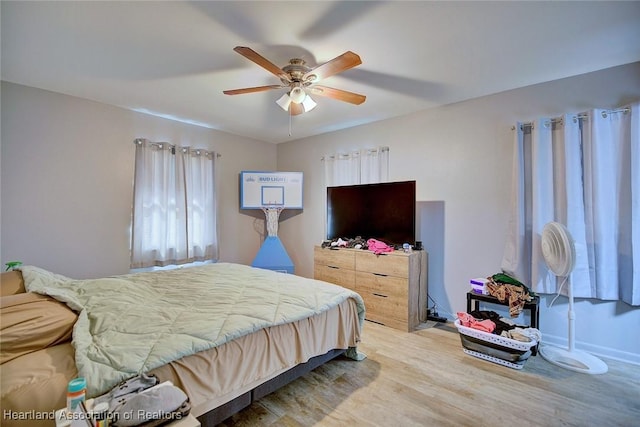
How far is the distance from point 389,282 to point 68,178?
360cm

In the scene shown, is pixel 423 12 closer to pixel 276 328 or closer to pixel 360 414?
pixel 276 328

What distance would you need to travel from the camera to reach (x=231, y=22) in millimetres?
1831

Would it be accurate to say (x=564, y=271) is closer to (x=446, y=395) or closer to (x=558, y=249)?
(x=558, y=249)

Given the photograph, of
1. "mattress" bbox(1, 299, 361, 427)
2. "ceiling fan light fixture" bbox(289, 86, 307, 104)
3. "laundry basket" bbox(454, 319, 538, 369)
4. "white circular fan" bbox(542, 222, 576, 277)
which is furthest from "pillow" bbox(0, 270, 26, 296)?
"white circular fan" bbox(542, 222, 576, 277)

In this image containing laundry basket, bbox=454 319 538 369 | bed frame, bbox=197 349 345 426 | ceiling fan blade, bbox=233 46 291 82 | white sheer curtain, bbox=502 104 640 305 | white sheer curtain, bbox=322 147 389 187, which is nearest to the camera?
bed frame, bbox=197 349 345 426

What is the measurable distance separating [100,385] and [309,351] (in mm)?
1118

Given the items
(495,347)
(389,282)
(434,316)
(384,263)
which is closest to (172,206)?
(384,263)

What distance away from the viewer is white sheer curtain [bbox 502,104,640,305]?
2281mm

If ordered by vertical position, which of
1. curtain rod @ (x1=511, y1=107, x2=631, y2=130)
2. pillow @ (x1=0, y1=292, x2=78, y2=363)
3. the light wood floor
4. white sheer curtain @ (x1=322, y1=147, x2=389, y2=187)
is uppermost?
curtain rod @ (x1=511, y1=107, x2=631, y2=130)

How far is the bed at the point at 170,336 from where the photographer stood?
1065 mm

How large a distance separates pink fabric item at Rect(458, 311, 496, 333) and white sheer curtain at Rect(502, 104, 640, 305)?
641mm

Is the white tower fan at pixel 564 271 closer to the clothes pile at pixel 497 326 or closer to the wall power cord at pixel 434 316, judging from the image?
the clothes pile at pixel 497 326

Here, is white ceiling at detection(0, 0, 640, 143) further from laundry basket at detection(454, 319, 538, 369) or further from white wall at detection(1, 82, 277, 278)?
laundry basket at detection(454, 319, 538, 369)

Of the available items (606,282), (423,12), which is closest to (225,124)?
(423,12)
